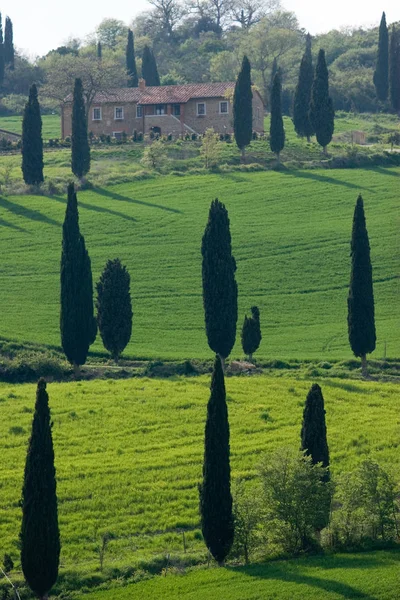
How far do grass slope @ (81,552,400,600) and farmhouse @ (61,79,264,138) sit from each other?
9450 centimetres

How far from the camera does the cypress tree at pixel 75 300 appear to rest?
74125 millimetres

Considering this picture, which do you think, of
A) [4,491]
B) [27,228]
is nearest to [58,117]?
[27,228]

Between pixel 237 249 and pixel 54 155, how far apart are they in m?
33.5

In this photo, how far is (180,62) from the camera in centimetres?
19788

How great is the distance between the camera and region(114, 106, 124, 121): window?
454 feet

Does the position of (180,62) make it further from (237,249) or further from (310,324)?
(310,324)

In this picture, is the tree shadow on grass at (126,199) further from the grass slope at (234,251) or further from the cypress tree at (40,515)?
the cypress tree at (40,515)

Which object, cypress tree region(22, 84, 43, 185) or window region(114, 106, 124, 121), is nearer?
cypress tree region(22, 84, 43, 185)

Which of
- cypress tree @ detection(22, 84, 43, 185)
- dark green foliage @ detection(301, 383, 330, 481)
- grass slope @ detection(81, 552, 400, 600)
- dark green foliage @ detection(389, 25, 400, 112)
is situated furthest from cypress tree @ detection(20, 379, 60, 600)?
dark green foliage @ detection(389, 25, 400, 112)

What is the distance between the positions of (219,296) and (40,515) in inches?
1342

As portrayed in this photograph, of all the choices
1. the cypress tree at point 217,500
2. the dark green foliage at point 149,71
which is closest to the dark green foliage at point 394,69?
the dark green foliage at point 149,71

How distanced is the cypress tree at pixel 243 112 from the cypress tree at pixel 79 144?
550 inches

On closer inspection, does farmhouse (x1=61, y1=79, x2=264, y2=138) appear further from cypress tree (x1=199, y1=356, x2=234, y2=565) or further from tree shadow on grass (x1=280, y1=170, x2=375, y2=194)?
cypress tree (x1=199, y1=356, x2=234, y2=565)

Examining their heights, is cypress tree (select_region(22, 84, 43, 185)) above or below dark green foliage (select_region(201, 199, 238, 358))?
above
